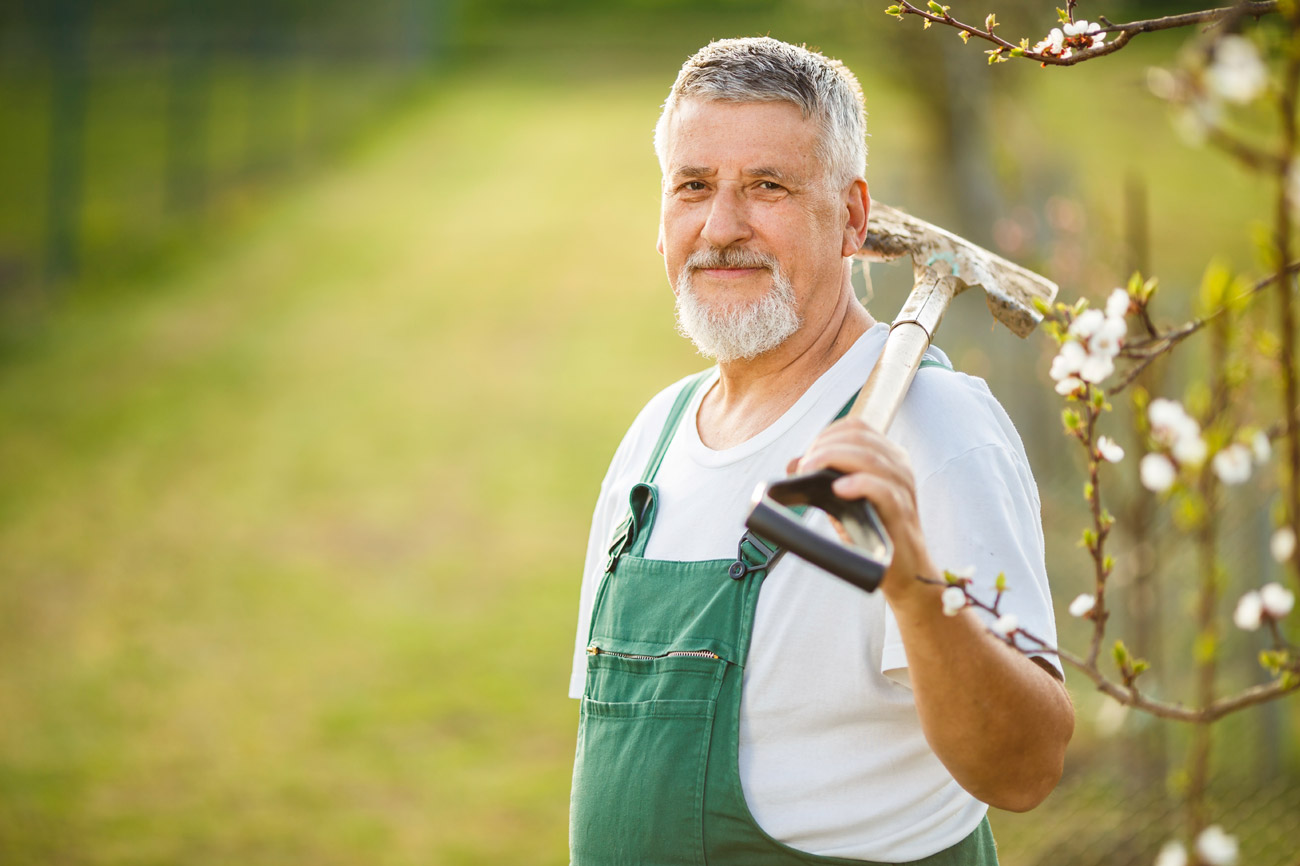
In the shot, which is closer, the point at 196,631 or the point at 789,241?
the point at 789,241

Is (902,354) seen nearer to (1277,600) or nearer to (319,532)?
(1277,600)

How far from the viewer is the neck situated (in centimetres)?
202

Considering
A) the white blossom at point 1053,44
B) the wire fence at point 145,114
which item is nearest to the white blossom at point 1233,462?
the white blossom at point 1053,44

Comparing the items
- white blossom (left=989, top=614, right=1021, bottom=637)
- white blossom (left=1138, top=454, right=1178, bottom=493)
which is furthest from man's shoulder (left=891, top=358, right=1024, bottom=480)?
white blossom (left=1138, top=454, right=1178, bottom=493)

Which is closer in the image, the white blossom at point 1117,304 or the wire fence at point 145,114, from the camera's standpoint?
the white blossom at point 1117,304

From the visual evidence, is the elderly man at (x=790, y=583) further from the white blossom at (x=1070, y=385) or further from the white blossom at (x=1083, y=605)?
the white blossom at (x=1070, y=385)

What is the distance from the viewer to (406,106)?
20.0m

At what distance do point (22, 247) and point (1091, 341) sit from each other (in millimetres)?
11011

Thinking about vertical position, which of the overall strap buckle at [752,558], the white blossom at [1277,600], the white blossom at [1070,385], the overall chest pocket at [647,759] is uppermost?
the white blossom at [1070,385]

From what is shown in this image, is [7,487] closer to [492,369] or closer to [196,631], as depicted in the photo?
[196,631]

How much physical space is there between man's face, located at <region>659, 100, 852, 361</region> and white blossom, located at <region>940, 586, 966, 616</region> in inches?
28.1

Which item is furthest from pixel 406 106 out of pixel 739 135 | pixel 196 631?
pixel 739 135

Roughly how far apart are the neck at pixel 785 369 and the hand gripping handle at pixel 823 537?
23.9 inches

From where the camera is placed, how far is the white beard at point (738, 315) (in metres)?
1.95
